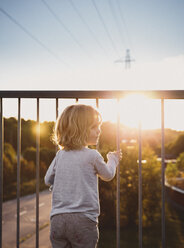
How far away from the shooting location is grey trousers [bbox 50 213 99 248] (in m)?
1.54

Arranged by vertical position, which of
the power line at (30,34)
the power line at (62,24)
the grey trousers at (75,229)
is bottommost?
the grey trousers at (75,229)

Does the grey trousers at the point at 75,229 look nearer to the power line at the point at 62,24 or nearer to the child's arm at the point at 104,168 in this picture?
the child's arm at the point at 104,168

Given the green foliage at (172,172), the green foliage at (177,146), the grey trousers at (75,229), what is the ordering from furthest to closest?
the green foliage at (177,146) → the green foliage at (172,172) → the grey trousers at (75,229)

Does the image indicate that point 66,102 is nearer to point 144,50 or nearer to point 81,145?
point 81,145

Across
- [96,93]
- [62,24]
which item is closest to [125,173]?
[96,93]

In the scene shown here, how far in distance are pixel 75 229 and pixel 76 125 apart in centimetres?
58

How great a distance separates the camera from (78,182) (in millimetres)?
1592

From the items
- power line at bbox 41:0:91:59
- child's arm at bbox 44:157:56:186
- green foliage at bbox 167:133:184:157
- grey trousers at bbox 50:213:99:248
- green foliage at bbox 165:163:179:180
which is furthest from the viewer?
green foliage at bbox 167:133:184:157

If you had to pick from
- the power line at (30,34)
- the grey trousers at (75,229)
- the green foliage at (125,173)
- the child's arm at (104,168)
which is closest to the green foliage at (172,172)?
the green foliage at (125,173)

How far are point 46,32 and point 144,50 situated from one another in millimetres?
8394

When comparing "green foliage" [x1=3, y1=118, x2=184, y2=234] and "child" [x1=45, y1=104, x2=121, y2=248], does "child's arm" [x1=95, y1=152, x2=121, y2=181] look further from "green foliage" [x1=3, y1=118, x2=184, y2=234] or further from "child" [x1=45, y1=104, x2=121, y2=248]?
"green foliage" [x1=3, y1=118, x2=184, y2=234]

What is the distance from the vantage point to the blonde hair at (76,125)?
64.2 inches

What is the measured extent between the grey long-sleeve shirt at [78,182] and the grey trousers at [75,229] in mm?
28

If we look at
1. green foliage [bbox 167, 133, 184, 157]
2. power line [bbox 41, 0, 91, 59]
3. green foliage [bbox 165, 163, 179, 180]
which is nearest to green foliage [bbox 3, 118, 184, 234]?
green foliage [bbox 165, 163, 179, 180]
